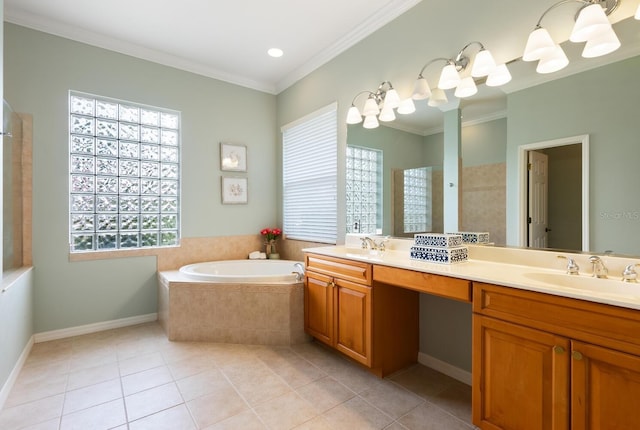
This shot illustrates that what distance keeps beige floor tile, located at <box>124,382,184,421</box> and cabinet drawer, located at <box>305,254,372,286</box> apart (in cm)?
126

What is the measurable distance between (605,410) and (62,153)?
397 centimetres

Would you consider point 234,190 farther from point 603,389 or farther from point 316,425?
point 603,389

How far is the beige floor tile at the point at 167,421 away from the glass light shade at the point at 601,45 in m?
2.78

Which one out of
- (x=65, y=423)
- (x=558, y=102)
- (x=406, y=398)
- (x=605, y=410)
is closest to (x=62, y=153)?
(x=65, y=423)

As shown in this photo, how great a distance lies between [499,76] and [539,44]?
0.27 meters

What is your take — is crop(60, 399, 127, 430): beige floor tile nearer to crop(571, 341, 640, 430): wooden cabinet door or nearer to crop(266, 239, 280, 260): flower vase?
crop(571, 341, 640, 430): wooden cabinet door

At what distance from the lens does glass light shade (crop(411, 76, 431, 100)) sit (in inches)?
89.4

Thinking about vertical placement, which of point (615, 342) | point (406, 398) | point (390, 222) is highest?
point (390, 222)

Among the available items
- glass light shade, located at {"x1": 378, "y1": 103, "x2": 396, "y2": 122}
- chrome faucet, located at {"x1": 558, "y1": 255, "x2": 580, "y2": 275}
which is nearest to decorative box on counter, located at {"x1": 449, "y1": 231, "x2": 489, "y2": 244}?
chrome faucet, located at {"x1": 558, "y1": 255, "x2": 580, "y2": 275}

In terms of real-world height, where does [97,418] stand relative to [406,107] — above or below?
below

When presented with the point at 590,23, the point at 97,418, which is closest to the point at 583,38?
the point at 590,23

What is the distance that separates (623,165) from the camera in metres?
1.53

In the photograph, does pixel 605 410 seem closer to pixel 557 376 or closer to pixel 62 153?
pixel 557 376

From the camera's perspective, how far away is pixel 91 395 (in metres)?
1.99
